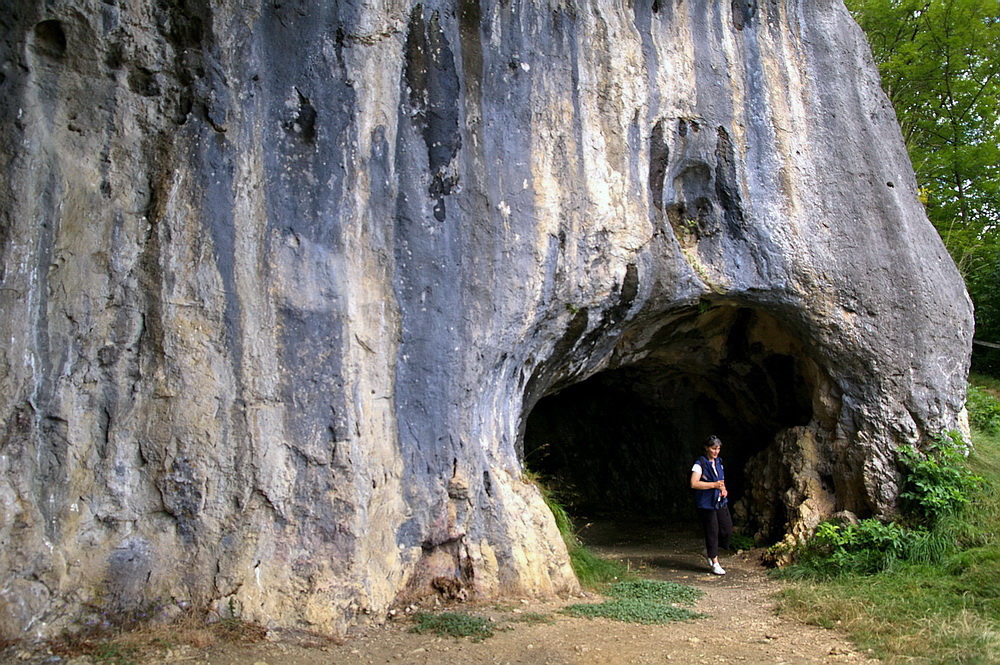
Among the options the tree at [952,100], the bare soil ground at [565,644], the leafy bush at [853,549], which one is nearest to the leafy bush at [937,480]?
the leafy bush at [853,549]

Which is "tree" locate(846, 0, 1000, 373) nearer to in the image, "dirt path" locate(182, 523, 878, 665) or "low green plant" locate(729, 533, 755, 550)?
"low green plant" locate(729, 533, 755, 550)

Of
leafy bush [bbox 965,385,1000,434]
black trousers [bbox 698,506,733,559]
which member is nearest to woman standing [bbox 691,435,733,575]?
black trousers [bbox 698,506,733,559]

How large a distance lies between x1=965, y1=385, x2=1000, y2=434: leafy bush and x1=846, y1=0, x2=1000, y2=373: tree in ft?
12.6

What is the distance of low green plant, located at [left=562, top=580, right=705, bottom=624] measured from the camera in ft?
15.6

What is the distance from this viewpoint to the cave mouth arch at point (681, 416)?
7305mm

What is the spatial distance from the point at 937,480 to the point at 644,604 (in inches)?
A: 111

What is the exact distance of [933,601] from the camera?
16.6 feet

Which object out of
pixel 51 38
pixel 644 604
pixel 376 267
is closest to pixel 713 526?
pixel 644 604

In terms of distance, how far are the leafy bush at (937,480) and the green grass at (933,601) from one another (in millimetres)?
106

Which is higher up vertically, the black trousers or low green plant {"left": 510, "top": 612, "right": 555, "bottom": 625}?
the black trousers

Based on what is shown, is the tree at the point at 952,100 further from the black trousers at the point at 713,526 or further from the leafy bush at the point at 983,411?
the black trousers at the point at 713,526

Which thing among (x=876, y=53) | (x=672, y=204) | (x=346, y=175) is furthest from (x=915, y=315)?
(x=876, y=53)

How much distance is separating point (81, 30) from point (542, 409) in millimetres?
7344

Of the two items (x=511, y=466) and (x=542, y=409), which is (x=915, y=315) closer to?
(x=511, y=466)
